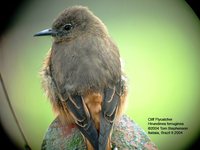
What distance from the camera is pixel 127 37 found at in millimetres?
3209

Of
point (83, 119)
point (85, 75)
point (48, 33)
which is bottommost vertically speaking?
point (83, 119)

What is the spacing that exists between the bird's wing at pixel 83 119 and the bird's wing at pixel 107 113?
0.14ft

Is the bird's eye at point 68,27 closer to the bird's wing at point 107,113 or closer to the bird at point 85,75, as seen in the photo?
the bird at point 85,75

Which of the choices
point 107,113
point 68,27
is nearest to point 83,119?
point 107,113

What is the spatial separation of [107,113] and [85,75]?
300 millimetres

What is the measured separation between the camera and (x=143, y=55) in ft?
10.5

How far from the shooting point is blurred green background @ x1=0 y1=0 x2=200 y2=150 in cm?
321

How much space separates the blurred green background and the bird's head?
87mm

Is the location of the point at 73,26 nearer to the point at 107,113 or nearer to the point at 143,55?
the point at 143,55

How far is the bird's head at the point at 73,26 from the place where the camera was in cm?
312

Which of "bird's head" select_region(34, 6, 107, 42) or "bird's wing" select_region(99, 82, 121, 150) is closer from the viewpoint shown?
"bird's wing" select_region(99, 82, 121, 150)

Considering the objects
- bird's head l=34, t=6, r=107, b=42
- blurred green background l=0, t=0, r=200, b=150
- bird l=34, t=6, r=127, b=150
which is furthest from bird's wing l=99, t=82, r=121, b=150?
bird's head l=34, t=6, r=107, b=42

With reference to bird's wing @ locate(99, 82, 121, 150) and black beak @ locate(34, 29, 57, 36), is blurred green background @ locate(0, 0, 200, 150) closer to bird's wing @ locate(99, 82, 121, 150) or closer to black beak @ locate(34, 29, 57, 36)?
black beak @ locate(34, 29, 57, 36)

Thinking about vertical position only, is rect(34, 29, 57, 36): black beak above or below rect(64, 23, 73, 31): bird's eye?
below
